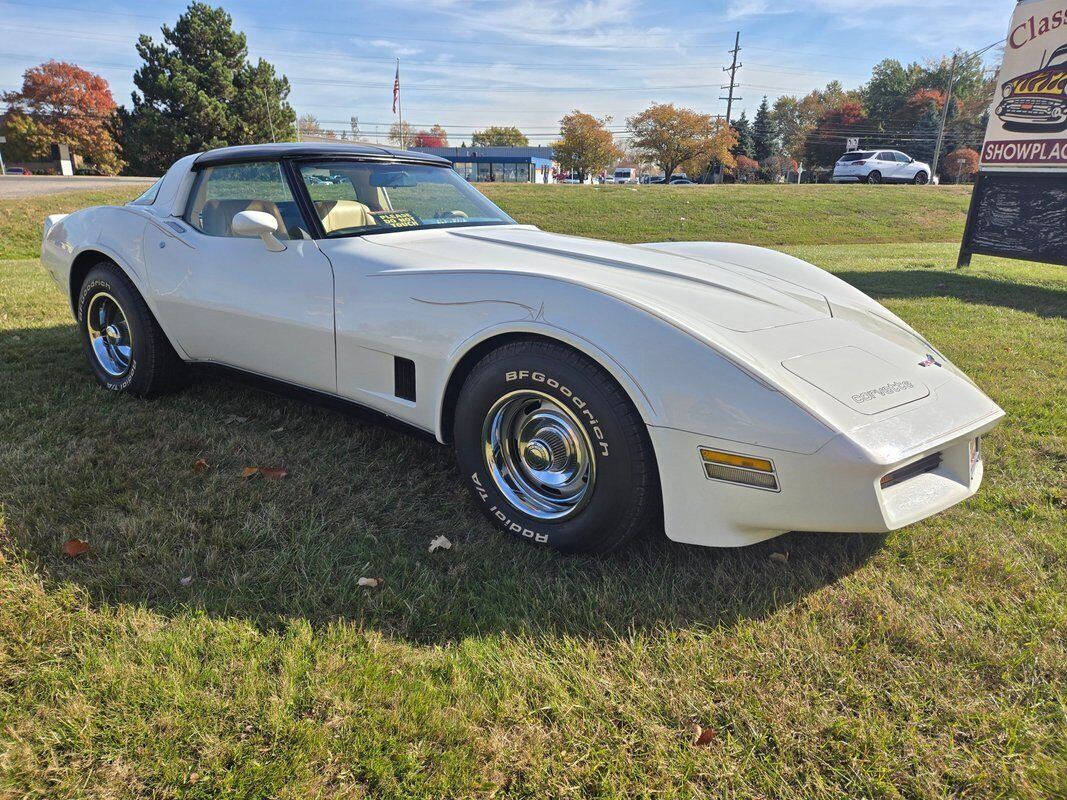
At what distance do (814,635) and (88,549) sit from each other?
2.40 m

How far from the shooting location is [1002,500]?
112 inches

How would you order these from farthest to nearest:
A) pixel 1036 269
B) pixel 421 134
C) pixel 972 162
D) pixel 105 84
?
pixel 421 134
pixel 105 84
pixel 972 162
pixel 1036 269

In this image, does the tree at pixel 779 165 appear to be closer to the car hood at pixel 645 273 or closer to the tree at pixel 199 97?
the tree at pixel 199 97

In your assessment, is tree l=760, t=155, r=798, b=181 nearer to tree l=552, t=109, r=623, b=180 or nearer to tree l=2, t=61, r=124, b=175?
tree l=552, t=109, r=623, b=180

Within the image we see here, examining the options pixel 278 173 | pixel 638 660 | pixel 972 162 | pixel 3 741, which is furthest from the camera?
pixel 972 162

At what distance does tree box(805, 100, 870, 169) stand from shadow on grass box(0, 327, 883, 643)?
65942mm

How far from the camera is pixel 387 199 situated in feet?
11.0

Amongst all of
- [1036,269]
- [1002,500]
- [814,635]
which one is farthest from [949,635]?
[1036,269]

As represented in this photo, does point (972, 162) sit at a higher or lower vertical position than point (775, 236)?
higher

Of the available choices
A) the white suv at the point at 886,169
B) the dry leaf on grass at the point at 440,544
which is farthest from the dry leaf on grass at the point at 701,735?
the white suv at the point at 886,169

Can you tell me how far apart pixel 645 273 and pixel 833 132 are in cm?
7028

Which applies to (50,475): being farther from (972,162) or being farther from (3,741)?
(972,162)

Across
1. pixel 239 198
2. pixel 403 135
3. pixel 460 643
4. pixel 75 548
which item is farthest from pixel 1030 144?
pixel 403 135

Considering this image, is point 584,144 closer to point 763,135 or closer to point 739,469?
point 763,135
